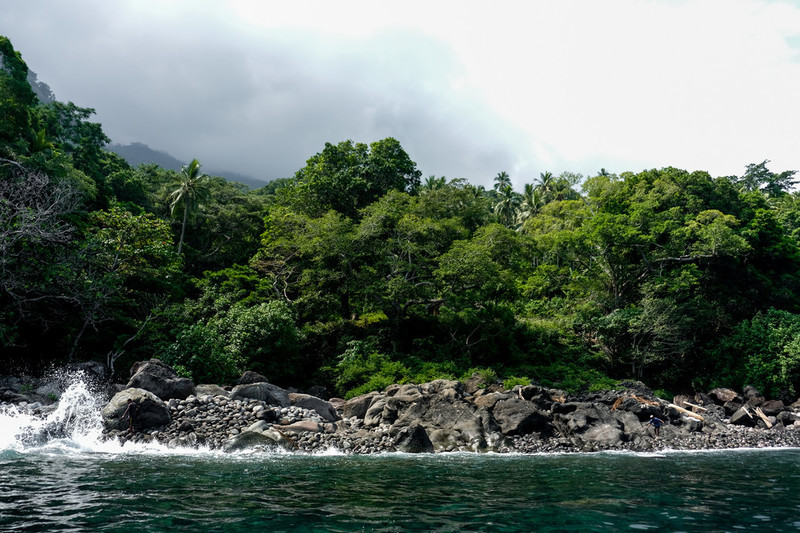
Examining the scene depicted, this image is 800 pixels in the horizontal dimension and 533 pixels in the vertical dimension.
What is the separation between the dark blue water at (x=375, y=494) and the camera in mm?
7184

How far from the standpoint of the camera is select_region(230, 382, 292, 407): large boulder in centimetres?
1918

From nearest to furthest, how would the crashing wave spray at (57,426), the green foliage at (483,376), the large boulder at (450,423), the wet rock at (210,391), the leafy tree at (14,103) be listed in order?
the crashing wave spray at (57,426), the large boulder at (450,423), the wet rock at (210,391), the leafy tree at (14,103), the green foliage at (483,376)

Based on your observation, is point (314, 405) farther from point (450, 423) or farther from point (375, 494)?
point (375, 494)

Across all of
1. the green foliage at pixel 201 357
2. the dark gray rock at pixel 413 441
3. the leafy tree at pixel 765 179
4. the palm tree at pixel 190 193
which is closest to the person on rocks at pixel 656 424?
the dark gray rock at pixel 413 441

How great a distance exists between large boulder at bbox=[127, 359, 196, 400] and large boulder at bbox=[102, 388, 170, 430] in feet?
4.63

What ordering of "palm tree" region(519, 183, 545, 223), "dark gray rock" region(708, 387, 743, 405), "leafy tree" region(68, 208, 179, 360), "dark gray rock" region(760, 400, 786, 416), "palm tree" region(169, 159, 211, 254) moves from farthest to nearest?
"palm tree" region(519, 183, 545, 223), "palm tree" region(169, 159, 211, 254), "dark gray rock" region(708, 387, 743, 405), "dark gray rock" region(760, 400, 786, 416), "leafy tree" region(68, 208, 179, 360)

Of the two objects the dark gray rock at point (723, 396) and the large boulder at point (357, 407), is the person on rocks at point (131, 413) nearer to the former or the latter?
the large boulder at point (357, 407)

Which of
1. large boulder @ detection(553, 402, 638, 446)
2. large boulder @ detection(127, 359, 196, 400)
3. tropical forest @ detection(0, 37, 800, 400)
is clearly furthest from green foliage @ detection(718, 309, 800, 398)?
large boulder @ detection(127, 359, 196, 400)

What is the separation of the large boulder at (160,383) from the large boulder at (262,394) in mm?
1671

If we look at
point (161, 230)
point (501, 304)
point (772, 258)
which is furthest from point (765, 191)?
point (161, 230)

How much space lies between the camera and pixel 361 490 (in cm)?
962

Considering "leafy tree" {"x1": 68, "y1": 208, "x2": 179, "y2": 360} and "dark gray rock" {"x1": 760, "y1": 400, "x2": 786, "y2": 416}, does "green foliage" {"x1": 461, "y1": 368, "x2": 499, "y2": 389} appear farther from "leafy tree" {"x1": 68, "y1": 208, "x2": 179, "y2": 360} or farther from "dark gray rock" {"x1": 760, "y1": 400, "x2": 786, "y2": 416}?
"leafy tree" {"x1": 68, "y1": 208, "x2": 179, "y2": 360}

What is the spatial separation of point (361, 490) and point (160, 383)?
11659mm

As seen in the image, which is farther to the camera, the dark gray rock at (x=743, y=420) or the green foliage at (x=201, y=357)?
the dark gray rock at (x=743, y=420)
